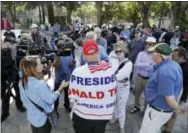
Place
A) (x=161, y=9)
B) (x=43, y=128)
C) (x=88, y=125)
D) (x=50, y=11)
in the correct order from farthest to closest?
1. (x=161, y=9)
2. (x=50, y=11)
3. (x=43, y=128)
4. (x=88, y=125)

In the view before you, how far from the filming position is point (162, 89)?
10.1 feet

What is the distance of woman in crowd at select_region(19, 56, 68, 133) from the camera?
3.03 m

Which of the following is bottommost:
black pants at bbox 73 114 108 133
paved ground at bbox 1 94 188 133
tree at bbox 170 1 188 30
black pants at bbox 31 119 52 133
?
paved ground at bbox 1 94 188 133

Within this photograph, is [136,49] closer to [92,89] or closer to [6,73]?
[6,73]

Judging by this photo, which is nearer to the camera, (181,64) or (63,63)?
(181,64)

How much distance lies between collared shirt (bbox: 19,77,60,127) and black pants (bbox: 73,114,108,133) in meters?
0.34

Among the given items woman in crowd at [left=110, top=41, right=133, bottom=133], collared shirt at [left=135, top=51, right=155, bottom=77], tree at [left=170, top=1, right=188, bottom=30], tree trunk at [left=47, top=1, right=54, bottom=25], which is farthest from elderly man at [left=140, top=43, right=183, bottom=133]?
tree trunk at [left=47, top=1, right=54, bottom=25]

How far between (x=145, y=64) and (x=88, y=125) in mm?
2439

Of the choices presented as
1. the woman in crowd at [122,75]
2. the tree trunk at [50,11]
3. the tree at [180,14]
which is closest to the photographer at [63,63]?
the woman in crowd at [122,75]

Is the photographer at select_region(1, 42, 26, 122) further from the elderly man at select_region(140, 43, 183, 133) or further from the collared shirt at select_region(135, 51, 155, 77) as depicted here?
the elderly man at select_region(140, 43, 183, 133)

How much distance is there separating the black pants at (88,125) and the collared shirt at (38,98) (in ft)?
1.11

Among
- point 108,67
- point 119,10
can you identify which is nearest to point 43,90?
point 108,67

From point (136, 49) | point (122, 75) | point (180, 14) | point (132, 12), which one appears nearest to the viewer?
point (122, 75)

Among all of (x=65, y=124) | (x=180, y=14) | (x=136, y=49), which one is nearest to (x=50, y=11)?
(x=180, y=14)
